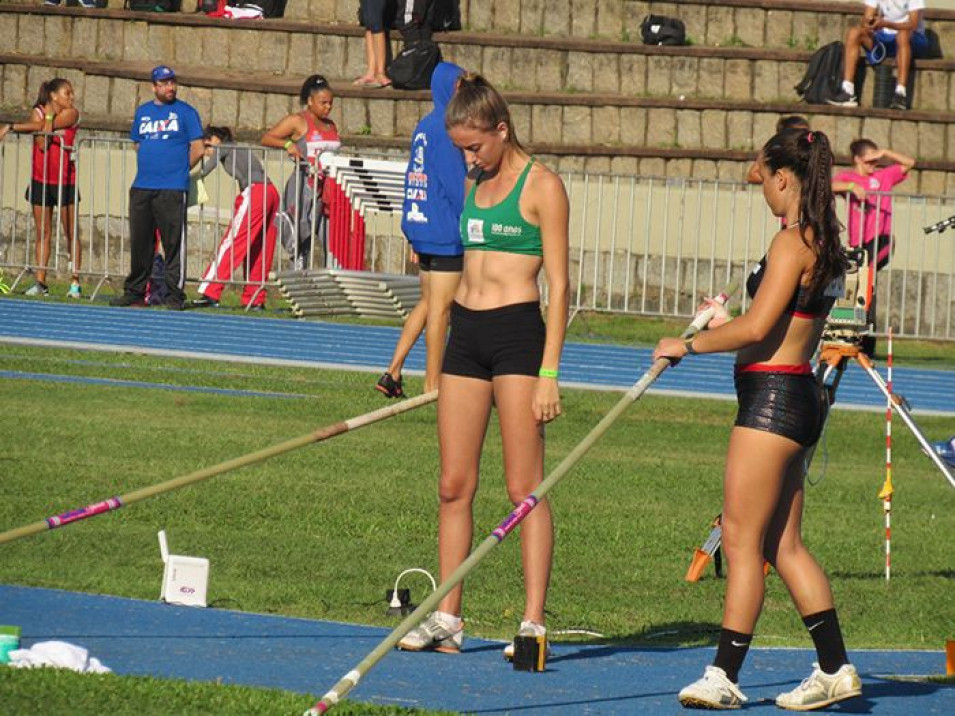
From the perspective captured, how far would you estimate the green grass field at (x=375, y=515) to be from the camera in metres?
9.33

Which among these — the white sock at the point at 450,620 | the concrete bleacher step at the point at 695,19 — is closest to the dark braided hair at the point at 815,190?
the white sock at the point at 450,620

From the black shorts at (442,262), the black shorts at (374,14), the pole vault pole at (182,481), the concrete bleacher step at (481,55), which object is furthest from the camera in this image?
the concrete bleacher step at (481,55)

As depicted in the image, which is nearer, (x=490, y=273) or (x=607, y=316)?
(x=490, y=273)

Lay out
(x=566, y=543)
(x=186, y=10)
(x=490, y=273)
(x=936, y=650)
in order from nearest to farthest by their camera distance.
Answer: (x=490, y=273) → (x=936, y=650) → (x=566, y=543) → (x=186, y=10)

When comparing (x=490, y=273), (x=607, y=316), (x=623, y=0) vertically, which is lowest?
(x=607, y=316)

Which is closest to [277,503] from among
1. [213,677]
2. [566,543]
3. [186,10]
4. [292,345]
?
[566,543]

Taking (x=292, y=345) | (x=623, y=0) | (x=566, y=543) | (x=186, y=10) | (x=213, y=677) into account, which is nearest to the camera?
(x=213, y=677)

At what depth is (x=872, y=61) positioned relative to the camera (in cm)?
2494

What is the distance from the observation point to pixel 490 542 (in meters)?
6.97

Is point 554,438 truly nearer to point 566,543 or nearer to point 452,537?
point 566,543

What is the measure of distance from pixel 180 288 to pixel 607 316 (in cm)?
478

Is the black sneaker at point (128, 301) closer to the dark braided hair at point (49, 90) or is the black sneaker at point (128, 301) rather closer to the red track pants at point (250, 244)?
the red track pants at point (250, 244)

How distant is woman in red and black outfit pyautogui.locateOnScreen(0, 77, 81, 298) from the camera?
74.8 feet

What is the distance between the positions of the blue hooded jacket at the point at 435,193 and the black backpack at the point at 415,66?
13.1 meters
